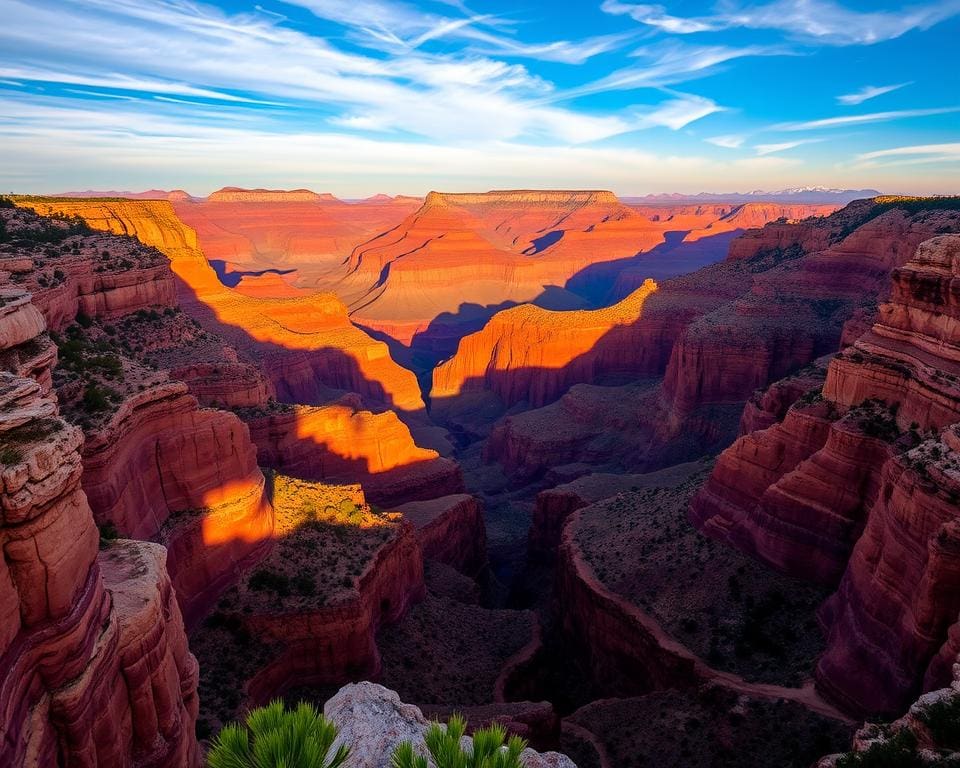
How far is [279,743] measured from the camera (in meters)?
6.84

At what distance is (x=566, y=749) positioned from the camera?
22.5 m

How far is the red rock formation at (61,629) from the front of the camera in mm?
8664

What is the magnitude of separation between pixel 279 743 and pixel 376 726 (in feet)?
14.1

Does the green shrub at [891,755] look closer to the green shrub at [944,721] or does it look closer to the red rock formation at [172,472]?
the green shrub at [944,721]

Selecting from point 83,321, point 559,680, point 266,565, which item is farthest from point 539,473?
point 83,321

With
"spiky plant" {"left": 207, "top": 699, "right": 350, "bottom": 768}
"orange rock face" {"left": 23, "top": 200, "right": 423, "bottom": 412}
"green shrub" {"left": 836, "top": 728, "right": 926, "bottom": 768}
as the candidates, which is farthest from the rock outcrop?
"orange rock face" {"left": 23, "top": 200, "right": 423, "bottom": 412}

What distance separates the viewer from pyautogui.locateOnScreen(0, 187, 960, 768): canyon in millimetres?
10844

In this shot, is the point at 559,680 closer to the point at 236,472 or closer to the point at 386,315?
the point at 236,472

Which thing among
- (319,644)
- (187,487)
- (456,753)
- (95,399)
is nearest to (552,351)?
(319,644)

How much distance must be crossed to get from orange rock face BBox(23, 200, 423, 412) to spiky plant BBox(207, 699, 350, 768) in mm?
47958

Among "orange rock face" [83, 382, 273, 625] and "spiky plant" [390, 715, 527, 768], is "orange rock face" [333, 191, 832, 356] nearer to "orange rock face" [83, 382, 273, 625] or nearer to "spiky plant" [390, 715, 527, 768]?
"orange rock face" [83, 382, 273, 625]

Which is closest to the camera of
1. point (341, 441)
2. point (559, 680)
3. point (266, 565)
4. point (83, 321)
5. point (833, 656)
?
point (833, 656)

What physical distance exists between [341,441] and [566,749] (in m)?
24.1

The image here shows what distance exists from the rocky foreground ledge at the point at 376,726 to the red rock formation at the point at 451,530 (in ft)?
78.2
